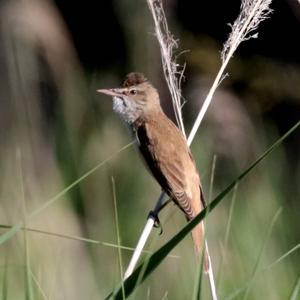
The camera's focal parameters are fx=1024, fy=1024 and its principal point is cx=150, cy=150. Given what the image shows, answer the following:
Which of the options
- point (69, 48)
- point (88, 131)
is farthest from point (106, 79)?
point (88, 131)

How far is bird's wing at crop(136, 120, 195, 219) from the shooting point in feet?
14.1

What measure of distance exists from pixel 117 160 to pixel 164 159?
766 mm

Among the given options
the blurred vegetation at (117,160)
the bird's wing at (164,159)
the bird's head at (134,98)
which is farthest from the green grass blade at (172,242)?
the bird's head at (134,98)

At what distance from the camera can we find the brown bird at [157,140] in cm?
429

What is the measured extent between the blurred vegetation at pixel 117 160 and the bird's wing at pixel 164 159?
0.11 meters

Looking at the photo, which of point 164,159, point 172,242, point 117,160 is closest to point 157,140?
point 164,159

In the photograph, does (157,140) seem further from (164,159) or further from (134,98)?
(134,98)

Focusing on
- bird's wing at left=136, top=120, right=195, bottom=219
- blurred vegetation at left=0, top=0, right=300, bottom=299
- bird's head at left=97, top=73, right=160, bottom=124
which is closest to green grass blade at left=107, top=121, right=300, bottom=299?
blurred vegetation at left=0, top=0, right=300, bottom=299

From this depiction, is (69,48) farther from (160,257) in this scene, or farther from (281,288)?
(160,257)

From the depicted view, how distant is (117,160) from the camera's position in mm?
5273

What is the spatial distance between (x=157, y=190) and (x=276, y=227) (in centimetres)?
84

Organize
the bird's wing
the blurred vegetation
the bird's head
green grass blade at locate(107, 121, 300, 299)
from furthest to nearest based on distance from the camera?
the bird's head → the bird's wing → the blurred vegetation → green grass blade at locate(107, 121, 300, 299)

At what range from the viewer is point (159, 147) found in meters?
4.58

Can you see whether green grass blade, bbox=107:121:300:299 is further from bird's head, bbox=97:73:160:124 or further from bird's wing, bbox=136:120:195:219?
bird's head, bbox=97:73:160:124
